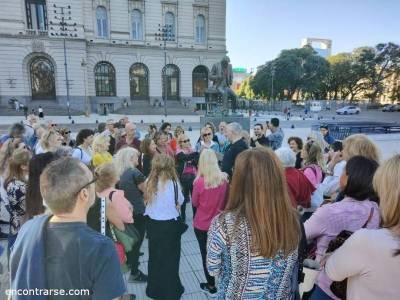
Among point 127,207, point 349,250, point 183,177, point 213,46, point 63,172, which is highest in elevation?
point 213,46

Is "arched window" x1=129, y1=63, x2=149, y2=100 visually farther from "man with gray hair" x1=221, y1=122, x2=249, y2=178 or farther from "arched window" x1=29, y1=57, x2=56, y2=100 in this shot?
"man with gray hair" x1=221, y1=122, x2=249, y2=178

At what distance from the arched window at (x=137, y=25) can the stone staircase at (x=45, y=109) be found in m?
13.8

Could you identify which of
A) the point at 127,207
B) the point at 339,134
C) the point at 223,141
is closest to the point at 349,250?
the point at 127,207

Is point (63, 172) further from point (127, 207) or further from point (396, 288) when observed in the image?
point (396, 288)

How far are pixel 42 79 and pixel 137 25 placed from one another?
563 inches

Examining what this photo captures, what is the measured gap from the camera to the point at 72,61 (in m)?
35.5

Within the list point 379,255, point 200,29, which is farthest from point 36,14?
point 379,255

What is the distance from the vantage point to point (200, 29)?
141ft

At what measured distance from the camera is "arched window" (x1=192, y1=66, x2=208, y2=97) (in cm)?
4344

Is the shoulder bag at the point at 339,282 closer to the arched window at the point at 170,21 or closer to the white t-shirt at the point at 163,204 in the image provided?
the white t-shirt at the point at 163,204

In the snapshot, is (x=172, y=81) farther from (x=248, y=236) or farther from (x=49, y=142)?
(x=248, y=236)

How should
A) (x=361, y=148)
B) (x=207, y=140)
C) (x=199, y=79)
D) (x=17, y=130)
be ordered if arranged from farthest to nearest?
(x=199, y=79)
(x=207, y=140)
(x=17, y=130)
(x=361, y=148)

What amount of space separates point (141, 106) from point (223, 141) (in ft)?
109

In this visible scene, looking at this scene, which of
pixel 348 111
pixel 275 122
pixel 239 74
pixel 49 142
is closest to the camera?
pixel 49 142
